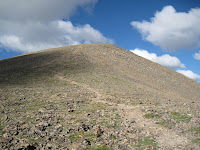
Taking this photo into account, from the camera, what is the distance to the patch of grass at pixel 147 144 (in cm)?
738

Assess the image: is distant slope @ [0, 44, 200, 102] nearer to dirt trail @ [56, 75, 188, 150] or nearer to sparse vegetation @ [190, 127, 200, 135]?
dirt trail @ [56, 75, 188, 150]

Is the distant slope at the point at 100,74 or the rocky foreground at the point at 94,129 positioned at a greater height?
the distant slope at the point at 100,74

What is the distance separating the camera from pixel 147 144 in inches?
303

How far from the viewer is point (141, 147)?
24.4 feet

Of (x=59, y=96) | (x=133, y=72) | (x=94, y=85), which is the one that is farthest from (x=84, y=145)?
(x=133, y=72)

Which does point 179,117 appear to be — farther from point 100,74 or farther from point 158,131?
point 100,74

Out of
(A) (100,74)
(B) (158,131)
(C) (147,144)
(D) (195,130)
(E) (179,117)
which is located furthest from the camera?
(A) (100,74)

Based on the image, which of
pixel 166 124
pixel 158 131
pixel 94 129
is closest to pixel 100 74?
pixel 166 124

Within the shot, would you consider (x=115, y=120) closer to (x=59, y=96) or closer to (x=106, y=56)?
(x=59, y=96)

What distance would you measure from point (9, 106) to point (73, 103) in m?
5.65

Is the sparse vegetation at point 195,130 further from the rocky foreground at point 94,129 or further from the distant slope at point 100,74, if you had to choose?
the distant slope at point 100,74

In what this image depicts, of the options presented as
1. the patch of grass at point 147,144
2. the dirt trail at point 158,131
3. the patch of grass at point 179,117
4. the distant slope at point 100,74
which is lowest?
the patch of grass at point 147,144

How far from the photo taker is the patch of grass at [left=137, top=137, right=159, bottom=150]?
7.38 meters

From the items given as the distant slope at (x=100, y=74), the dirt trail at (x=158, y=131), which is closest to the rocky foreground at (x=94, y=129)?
the dirt trail at (x=158, y=131)
